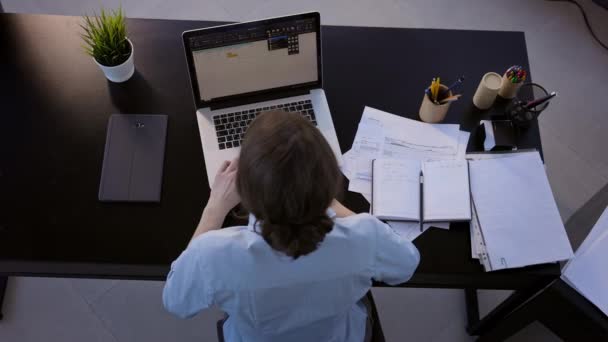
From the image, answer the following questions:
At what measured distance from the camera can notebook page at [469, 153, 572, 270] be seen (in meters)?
1.14

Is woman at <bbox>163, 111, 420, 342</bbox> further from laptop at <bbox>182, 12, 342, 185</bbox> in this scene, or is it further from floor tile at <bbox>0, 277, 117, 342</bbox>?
floor tile at <bbox>0, 277, 117, 342</bbox>

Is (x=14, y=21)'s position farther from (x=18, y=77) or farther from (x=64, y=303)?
(x=64, y=303)

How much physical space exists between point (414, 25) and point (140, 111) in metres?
1.73

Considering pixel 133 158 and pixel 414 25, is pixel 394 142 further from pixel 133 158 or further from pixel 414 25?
pixel 414 25

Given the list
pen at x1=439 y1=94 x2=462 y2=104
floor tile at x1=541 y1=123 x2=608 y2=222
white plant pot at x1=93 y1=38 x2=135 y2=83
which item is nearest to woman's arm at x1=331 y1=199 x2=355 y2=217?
pen at x1=439 y1=94 x2=462 y2=104

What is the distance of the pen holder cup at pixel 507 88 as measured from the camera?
1.34 metres

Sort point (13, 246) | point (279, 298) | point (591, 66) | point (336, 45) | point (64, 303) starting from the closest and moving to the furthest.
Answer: point (279, 298) → point (13, 246) → point (336, 45) → point (64, 303) → point (591, 66)

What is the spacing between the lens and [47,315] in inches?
72.1

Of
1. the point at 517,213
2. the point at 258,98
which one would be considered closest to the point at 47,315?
the point at 258,98

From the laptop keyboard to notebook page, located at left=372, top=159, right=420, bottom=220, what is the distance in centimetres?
24

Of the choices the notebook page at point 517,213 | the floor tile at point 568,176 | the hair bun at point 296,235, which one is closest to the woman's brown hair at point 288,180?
the hair bun at point 296,235

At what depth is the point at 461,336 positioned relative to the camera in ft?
6.10

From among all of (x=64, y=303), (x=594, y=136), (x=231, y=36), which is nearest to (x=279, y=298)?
(x=231, y=36)

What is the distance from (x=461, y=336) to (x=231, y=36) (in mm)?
1440
